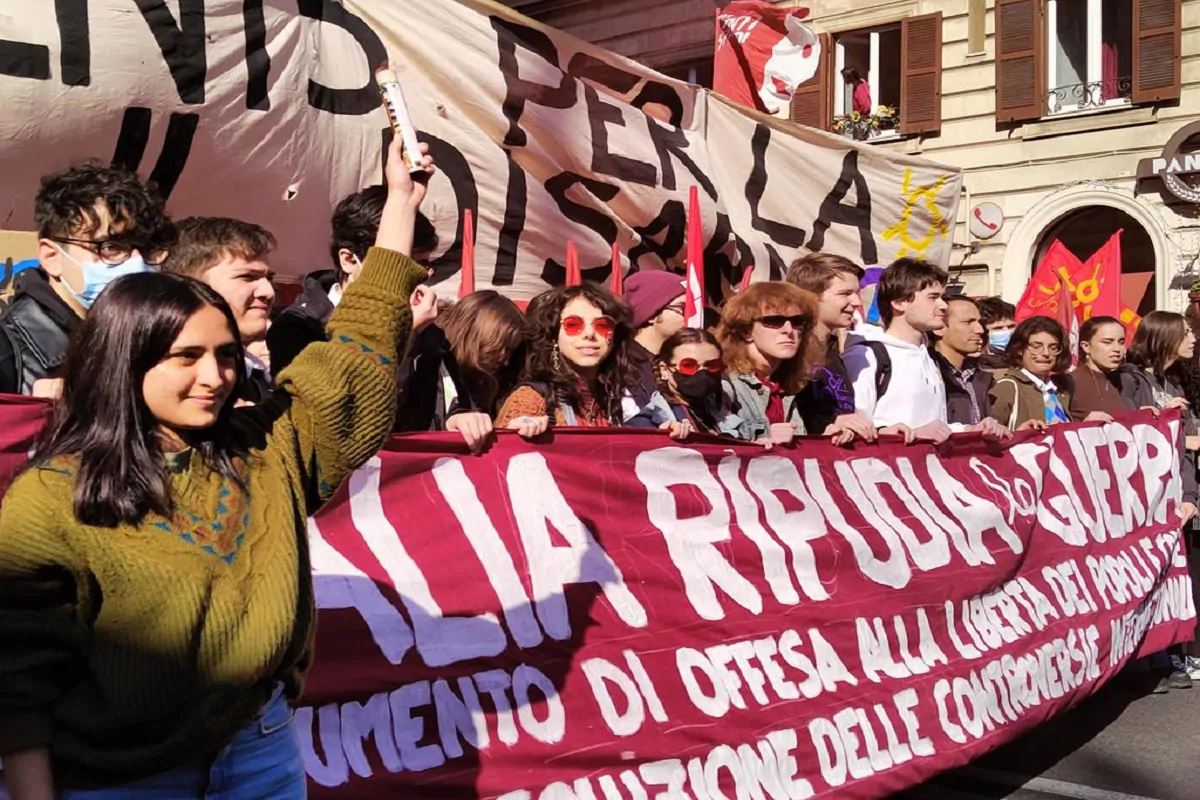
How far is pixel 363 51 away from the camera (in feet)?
15.7

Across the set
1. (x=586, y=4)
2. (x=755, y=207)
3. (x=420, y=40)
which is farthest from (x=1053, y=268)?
(x=586, y=4)

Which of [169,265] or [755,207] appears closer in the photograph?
[169,265]

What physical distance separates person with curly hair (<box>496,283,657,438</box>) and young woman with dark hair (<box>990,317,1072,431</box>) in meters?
2.85

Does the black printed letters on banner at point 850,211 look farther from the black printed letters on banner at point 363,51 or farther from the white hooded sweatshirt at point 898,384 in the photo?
the black printed letters on banner at point 363,51

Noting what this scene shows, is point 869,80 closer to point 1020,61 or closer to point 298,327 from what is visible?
point 1020,61

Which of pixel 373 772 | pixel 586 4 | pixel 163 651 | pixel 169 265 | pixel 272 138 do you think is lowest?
pixel 373 772

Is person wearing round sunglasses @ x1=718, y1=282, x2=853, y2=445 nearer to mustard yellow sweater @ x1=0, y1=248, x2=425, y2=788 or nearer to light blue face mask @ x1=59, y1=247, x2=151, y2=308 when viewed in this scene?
light blue face mask @ x1=59, y1=247, x2=151, y2=308

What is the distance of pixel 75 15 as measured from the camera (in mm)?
3748

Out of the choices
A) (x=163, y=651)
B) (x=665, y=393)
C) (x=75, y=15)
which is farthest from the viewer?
(x=665, y=393)

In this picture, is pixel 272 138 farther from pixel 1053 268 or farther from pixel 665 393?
pixel 1053 268

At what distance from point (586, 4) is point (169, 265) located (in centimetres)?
1935

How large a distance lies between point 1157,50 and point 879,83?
400 centimetres

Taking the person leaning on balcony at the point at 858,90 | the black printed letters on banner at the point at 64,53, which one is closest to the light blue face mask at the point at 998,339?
the black printed letters on banner at the point at 64,53

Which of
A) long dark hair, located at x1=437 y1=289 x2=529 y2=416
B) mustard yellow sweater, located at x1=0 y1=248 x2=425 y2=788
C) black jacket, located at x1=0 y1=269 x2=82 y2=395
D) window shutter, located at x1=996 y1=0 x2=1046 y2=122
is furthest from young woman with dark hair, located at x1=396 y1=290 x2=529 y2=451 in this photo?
window shutter, located at x1=996 y1=0 x2=1046 y2=122
